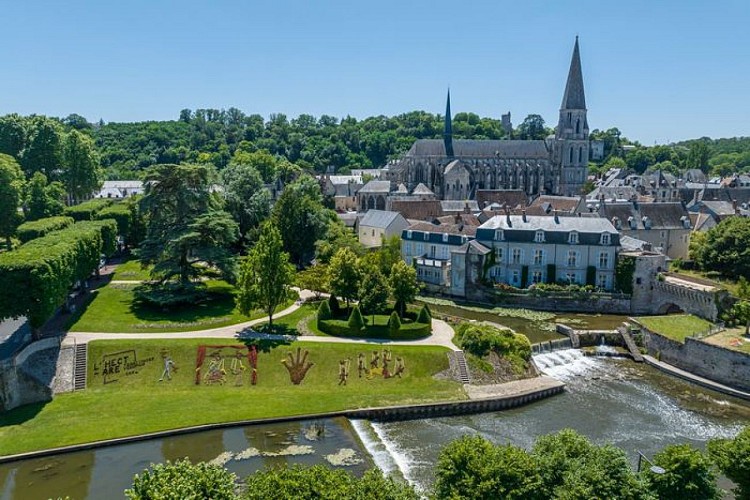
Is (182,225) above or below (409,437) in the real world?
above

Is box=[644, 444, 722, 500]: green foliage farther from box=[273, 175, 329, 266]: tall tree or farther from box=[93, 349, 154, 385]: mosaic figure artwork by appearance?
box=[273, 175, 329, 266]: tall tree

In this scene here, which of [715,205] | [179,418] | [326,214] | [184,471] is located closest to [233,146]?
[326,214]

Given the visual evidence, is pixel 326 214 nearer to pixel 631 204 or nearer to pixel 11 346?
pixel 631 204

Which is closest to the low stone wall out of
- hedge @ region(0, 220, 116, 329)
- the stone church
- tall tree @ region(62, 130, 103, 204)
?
hedge @ region(0, 220, 116, 329)

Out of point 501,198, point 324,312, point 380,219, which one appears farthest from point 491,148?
point 324,312

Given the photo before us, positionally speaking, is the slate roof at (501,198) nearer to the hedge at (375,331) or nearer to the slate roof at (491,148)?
the slate roof at (491,148)

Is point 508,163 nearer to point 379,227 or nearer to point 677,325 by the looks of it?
point 379,227
